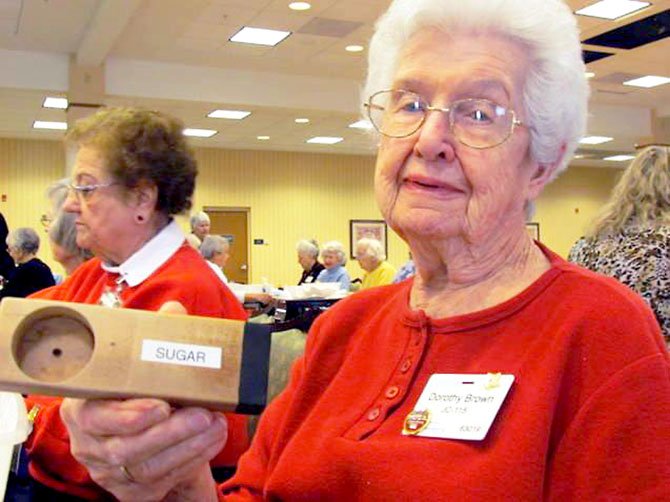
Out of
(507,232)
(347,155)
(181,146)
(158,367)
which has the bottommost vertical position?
(158,367)

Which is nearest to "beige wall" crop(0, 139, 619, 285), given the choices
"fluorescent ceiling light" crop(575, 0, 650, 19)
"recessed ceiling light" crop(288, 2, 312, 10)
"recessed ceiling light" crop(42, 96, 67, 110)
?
"recessed ceiling light" crop(42, 96, 67, 110)

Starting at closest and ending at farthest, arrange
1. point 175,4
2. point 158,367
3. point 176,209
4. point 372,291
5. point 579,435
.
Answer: point 158,367 < point 579,435 < point 372,291 < point 176,209 < point 175,4

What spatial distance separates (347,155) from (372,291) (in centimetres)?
1365

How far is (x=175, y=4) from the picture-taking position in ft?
22.9

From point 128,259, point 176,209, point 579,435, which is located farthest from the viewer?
point 176,209

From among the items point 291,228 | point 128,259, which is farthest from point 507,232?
point 291,228

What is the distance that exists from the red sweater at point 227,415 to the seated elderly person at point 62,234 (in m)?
1.23

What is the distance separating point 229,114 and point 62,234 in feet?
25.7

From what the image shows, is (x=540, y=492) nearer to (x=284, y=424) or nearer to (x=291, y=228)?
(x=284, y=424)

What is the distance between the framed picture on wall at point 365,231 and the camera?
15070 mm

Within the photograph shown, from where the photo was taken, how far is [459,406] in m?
1.11

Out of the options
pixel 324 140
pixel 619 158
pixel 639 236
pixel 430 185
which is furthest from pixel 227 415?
pixel 619 158

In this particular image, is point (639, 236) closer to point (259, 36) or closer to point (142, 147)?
point (142, 147)

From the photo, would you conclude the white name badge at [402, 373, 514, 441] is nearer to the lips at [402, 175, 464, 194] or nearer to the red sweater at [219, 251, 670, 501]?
the red sweater at [219, 251, 670, 501]
